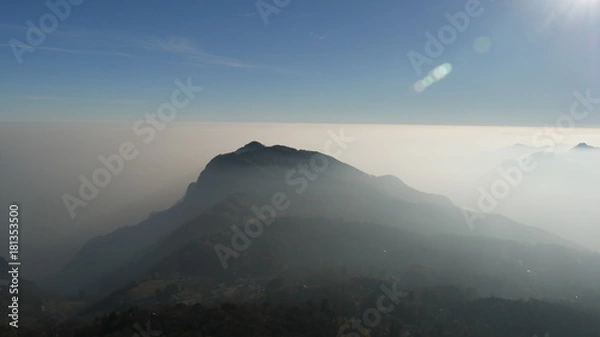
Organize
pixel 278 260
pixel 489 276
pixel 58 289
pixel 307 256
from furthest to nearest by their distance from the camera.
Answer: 1. pixel 58 289
2. pixel 307 256
3. pixel 278 260
4. pixel 489 276

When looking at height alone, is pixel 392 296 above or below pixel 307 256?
below

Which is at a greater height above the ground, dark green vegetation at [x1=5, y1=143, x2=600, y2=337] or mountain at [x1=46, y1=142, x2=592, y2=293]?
mountain at [x1=46, y1=142, x2=592, y2=293]

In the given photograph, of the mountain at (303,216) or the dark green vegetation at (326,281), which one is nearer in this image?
the dark green vegetation at (326,281)

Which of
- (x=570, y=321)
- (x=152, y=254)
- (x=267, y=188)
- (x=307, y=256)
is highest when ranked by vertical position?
(x=267, y=188)

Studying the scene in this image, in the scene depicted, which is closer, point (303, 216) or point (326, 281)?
point (326, 281)

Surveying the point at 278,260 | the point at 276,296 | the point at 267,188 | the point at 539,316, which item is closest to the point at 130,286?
the point at 278,260

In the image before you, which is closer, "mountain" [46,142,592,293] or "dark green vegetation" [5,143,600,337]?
"dark green vegetation" [5,143,600,337]

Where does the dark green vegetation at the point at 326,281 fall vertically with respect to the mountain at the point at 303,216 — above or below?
below

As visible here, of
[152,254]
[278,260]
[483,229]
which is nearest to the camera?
[278,260]

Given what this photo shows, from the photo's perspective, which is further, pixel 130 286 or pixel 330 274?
pixel 130 286

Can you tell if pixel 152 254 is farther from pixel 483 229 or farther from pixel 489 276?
pixel 483 229

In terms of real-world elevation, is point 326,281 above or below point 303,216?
below
